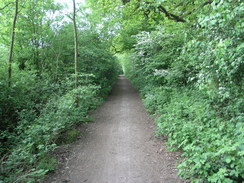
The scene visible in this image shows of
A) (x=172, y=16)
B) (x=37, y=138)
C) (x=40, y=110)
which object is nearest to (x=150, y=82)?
(x=172, y=16)

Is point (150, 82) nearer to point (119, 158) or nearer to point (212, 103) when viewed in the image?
point (212, 103)

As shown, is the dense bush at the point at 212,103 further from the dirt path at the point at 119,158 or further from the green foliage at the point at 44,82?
the green foliage at the point at 44,82

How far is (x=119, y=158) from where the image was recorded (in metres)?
4.68

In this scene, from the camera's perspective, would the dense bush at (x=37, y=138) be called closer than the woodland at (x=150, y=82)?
No

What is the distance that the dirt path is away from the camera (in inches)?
153

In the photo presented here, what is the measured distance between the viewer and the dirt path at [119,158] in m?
3.88

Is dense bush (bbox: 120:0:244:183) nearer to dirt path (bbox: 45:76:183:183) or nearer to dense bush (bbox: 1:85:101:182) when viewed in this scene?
dirt path (bbox: 45:76:183:183)

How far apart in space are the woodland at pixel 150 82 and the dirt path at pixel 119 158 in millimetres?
365

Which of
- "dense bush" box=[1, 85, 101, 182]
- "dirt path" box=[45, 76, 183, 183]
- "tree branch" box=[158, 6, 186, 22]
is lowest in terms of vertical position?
"dirt path" box=[45, 76, 183, 183]

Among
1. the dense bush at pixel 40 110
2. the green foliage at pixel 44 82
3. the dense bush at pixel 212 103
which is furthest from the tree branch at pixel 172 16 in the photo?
the green foliage at pixel 44 82

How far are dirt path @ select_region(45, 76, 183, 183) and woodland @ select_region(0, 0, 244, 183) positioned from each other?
37cm

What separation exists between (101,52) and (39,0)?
5.06m

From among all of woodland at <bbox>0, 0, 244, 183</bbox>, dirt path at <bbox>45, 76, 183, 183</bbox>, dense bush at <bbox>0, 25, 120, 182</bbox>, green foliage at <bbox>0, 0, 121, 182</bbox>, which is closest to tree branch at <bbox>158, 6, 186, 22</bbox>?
woodland at <bbox>0, 0, 244, 183</bbox>

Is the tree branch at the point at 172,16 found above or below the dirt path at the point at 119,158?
above
